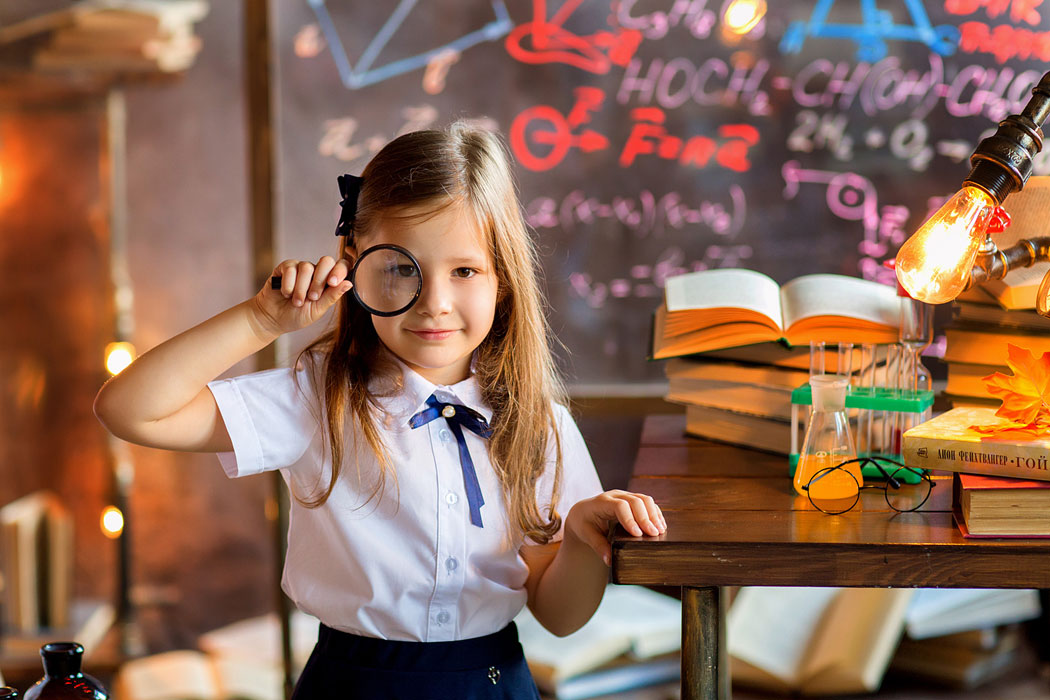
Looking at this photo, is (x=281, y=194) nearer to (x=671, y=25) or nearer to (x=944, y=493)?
(x=671, y=25)

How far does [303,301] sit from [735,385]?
2.00ft

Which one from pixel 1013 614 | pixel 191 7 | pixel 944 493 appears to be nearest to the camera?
pixel 944 493

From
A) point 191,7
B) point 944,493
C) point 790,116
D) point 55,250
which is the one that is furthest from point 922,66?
point 55,250

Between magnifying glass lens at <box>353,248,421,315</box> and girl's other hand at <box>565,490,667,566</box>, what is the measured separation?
293mm

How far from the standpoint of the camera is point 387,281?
3.69ft

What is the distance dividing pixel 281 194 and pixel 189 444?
134 centimetres

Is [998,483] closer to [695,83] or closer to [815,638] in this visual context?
[815,638]

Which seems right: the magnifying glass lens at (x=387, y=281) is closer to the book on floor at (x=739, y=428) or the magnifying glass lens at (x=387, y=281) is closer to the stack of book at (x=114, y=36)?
the book on floor at (x=739, y=428)

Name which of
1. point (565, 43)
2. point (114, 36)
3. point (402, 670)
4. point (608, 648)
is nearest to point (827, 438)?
point (402, 670)

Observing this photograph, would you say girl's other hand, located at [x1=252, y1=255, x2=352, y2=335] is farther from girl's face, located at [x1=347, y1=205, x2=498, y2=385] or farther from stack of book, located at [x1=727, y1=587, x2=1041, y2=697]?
stack of book, located at [x1=727, y1=587, x2=1041, y2=697]

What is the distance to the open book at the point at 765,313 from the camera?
1284 mm

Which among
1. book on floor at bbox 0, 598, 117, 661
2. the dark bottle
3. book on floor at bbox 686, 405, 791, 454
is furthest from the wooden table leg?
book on floor at bbox 0, 598, 117, 661

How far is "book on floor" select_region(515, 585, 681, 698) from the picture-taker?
6.50 feet

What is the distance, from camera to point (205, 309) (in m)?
2.52
